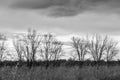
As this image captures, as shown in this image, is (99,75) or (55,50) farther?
(55,50)

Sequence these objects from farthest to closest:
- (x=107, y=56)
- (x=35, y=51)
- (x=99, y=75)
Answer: (x=107, y=56)
(x=35, y=51)
(x=99, y=75)

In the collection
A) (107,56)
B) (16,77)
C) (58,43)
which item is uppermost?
(16,77)

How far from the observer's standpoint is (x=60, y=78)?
318 inches

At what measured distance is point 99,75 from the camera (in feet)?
31.0

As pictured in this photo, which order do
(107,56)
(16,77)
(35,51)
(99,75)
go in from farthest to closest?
(107,56), (35,51), (99,75), (16,77)

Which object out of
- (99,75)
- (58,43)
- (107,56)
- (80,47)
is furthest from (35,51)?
(99,75)

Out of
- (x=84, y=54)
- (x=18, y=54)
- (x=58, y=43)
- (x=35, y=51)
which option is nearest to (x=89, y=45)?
(x=84, y=54)

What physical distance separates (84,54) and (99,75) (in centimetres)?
5126

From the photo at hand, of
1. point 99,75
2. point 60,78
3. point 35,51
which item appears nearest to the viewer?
point 60,78

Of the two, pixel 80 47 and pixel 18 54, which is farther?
pixel 80 47

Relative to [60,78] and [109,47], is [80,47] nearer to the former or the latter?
[109,47]

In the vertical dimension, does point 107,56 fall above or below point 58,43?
below

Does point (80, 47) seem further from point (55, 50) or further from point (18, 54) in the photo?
point (18, 54)

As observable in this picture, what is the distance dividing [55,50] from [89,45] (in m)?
10.9
